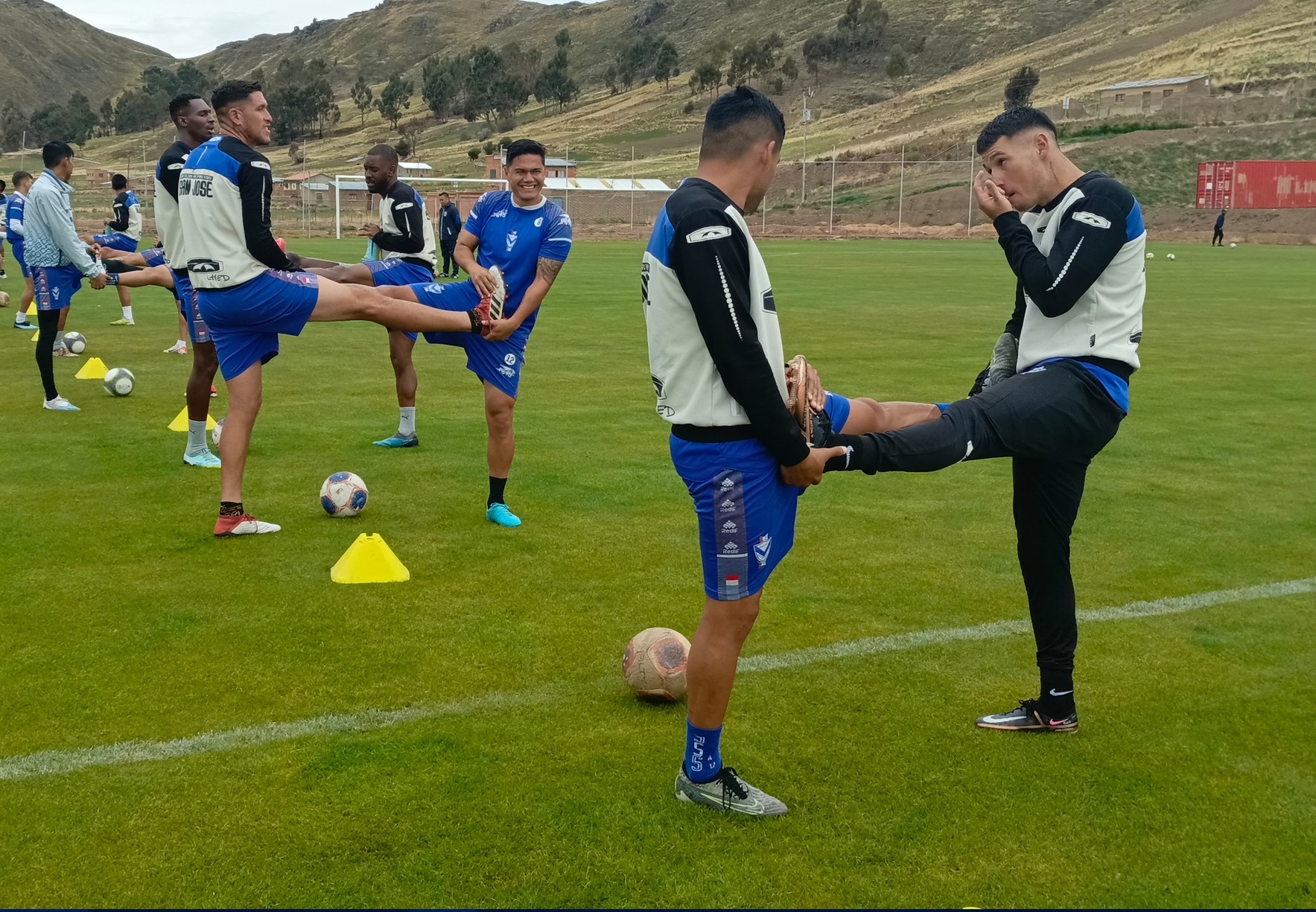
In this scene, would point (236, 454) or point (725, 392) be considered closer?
point (725, 392)

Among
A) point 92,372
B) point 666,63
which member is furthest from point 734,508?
point 666,63

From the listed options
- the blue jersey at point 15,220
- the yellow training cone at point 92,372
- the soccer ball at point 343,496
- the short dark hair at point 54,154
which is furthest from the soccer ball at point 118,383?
the blue jersey at point 15,220

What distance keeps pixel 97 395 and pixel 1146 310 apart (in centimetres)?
1805

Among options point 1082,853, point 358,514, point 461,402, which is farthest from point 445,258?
point 1082,853

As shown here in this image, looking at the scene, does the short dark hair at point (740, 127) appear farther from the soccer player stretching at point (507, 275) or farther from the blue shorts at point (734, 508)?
the soccer player stretching at point (507, 275)

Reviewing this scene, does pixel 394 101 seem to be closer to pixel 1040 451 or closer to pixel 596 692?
pixel 596 692

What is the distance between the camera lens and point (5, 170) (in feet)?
350

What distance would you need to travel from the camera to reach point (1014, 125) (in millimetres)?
4391

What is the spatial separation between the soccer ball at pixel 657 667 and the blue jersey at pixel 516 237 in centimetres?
331

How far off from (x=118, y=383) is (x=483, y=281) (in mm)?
6659

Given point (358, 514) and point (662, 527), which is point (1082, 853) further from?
point (358, 514)

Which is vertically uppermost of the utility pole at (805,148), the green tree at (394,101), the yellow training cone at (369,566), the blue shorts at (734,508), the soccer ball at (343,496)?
the green tree at (394,101)

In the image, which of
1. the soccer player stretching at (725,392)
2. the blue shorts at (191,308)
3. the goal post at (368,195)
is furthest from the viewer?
the goal post at (368,195)

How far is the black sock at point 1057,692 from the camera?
461 centimetres
